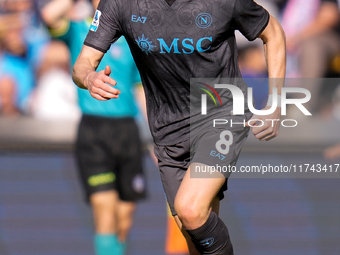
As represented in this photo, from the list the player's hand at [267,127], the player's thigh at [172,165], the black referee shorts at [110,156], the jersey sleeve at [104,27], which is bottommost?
the black referee shorts at [110,156]

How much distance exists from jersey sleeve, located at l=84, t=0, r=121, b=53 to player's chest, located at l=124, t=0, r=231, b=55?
199mm

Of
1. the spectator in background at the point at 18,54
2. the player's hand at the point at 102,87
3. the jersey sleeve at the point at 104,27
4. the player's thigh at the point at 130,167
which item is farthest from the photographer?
the spectator in background at the point at 18,54

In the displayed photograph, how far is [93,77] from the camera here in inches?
117

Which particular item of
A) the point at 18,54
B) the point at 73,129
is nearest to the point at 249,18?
the point at 18,54

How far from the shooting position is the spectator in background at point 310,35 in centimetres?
919

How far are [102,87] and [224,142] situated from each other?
2.59 ft

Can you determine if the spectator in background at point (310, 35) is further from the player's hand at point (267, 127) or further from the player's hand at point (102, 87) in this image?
the player's hand at point (102, 87)

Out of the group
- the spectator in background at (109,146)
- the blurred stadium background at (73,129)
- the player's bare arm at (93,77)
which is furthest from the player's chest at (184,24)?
the blurred stadium background at (73,129)

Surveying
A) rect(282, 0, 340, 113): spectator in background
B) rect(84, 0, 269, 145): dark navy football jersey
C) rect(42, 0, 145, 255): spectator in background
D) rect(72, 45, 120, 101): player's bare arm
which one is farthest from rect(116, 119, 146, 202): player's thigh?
rect(282, 0, 340, 113): spectator in background

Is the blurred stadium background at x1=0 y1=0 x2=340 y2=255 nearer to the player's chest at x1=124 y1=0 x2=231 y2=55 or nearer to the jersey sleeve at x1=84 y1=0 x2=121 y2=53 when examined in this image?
the jersey sleeve at x1=84 y1=0 x2=121 y2=53

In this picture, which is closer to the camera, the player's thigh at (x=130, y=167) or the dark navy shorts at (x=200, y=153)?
the dark navy shorts at (x=200, y=153)

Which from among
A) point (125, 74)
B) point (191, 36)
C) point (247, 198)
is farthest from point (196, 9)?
point (247, 198)

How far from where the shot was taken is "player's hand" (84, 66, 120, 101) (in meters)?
2.84

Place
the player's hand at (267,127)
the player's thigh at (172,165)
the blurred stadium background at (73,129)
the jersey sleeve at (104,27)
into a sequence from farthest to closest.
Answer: the blurred stadium background at (73,129) → the player's thigh at (172,165) → the jersey sleeve at (104,27) → the player's hand at (267,127)
